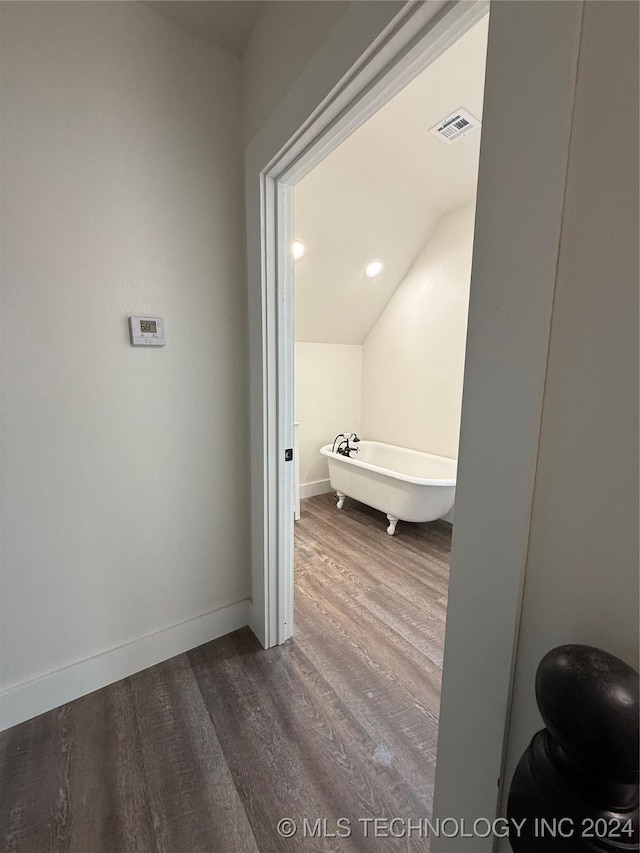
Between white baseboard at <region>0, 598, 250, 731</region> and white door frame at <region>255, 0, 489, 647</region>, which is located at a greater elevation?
white door frame at <region>255, 0, 489, 647</region>

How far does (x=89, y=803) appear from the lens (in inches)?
44.0

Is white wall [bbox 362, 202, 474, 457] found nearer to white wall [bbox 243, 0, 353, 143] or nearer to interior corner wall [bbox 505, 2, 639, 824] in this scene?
white wall [bbox 243, 0, 353, 143]

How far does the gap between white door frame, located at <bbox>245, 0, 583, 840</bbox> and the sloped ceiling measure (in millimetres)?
929

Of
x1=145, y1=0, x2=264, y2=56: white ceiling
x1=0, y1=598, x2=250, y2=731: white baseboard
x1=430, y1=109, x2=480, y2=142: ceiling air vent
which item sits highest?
x1=430, y1=109, x2=480, y2=142: ceiling air vent

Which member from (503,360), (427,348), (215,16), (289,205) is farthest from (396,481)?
(215,16)

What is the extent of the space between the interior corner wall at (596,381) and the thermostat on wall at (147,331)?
1.36m

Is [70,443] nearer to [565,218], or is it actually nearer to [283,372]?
[283,372]

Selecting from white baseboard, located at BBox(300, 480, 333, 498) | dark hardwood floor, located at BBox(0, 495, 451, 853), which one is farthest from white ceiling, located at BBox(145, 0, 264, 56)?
white baseboard, located at BBox(300, 480, 333, 498)

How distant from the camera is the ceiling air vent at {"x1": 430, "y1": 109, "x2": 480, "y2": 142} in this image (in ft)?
5.94

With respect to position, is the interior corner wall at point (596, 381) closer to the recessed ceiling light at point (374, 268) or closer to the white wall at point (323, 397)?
the recessed ceiling light at point (374, 268)

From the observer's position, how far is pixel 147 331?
143 cm

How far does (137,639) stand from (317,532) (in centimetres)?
160

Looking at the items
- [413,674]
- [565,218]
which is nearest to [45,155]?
[565,218]

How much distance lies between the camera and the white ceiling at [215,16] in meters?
1.27
